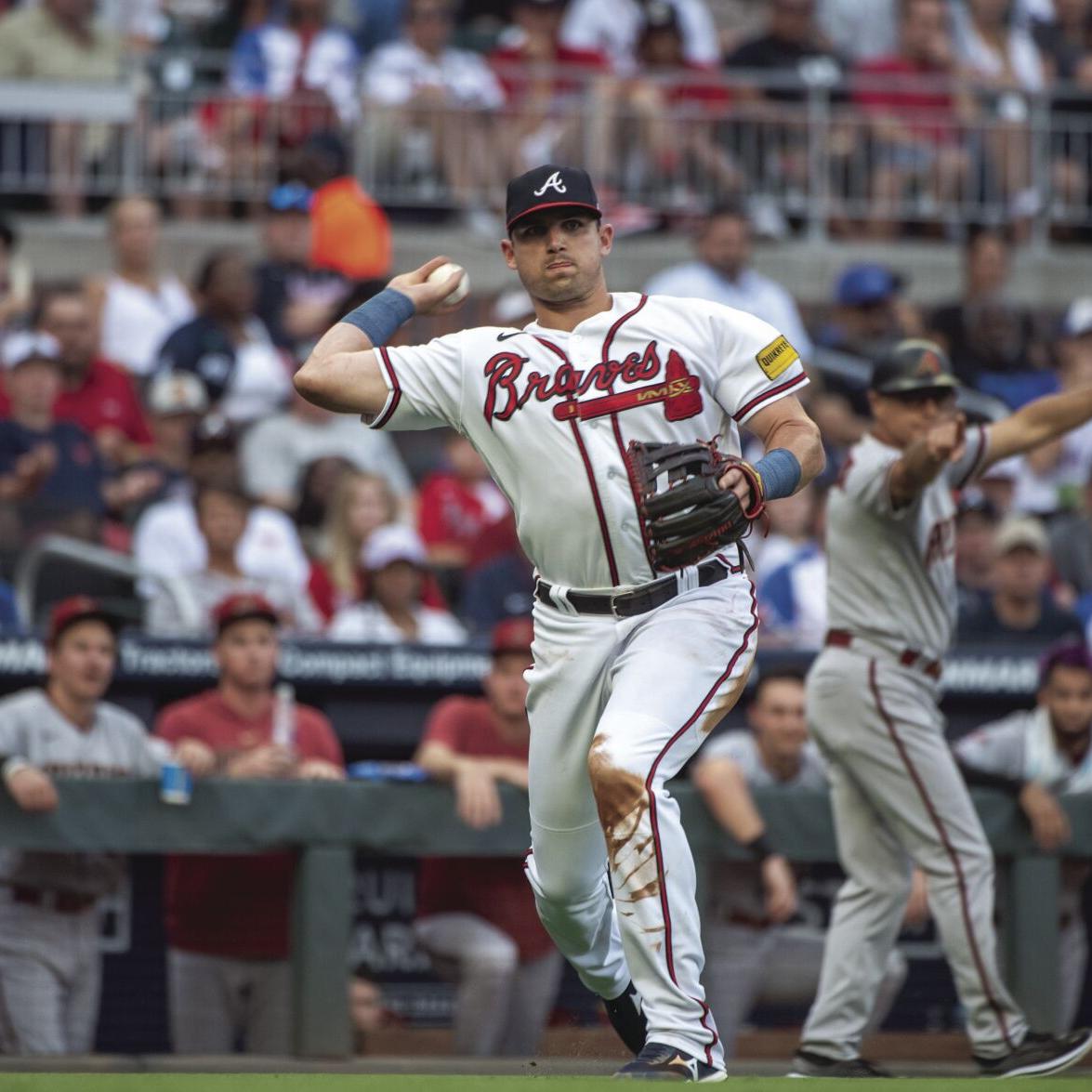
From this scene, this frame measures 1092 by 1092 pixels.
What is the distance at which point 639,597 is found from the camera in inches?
195

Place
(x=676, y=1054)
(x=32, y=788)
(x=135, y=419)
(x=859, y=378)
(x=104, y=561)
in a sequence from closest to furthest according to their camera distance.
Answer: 1. (x=676, y=1054)
2. (x=32, y=788)
3. (x=104, y=561)
4. (x=135, y=419)
5. (x=859, y=378)

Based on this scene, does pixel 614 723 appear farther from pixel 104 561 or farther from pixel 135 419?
pixel 135 419

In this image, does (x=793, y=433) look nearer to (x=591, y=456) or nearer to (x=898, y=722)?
(x=591, y=456)

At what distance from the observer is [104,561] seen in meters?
8.34

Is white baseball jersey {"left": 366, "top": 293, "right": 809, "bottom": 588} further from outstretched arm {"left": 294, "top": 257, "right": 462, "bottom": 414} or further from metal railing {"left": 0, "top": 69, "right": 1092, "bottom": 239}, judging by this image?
metal railing {"left": 0, "top": 69, "right": 1092, "bottom": 239}

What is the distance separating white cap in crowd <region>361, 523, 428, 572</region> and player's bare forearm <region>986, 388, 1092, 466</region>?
10.0 feet

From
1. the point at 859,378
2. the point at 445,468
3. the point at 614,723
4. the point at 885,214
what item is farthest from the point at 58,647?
the point at 885,214

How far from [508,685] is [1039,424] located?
214cm

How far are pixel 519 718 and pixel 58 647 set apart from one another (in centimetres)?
162

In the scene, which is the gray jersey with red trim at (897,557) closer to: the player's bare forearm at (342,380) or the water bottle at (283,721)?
the player's bare forearm at (342,380)

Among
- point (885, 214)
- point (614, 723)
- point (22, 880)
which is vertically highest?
point (885, 214)

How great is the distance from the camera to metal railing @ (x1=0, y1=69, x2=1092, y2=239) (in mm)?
12531

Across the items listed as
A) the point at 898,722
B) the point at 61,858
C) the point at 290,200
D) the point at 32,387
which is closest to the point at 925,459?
the point at 898,722

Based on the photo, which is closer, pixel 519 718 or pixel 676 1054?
pixel 676 1054
